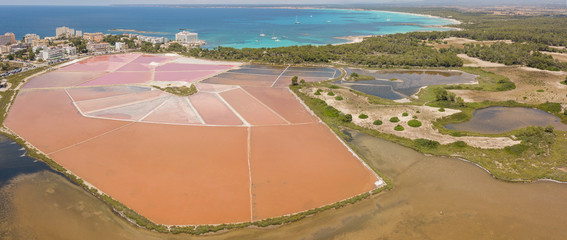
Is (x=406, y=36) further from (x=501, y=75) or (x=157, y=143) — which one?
(x=157, y=143)

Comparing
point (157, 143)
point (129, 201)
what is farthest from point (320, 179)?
point (157, 143)

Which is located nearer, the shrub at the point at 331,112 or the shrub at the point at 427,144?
the shrub at the point at 427,144

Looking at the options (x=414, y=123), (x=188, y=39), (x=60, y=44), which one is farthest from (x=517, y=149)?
(x=60, y=44)

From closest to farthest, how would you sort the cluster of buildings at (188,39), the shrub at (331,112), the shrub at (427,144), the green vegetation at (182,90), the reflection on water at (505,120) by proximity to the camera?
1. the shrub at (427,144)
2. the reflection on water at (505,120)
3. the shrub at (331,112)
4. the green vegetation at (182,90)
5. the cluster of buildings at (188,39)

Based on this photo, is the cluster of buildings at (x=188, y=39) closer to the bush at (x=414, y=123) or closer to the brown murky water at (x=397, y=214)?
the bush at (x=414, y=123)

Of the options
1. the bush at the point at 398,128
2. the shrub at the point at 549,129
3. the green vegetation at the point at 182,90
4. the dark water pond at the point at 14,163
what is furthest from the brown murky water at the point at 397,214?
the green vegetation at the point at 182,90

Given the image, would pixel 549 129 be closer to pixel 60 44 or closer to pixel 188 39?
pixel 188 39
